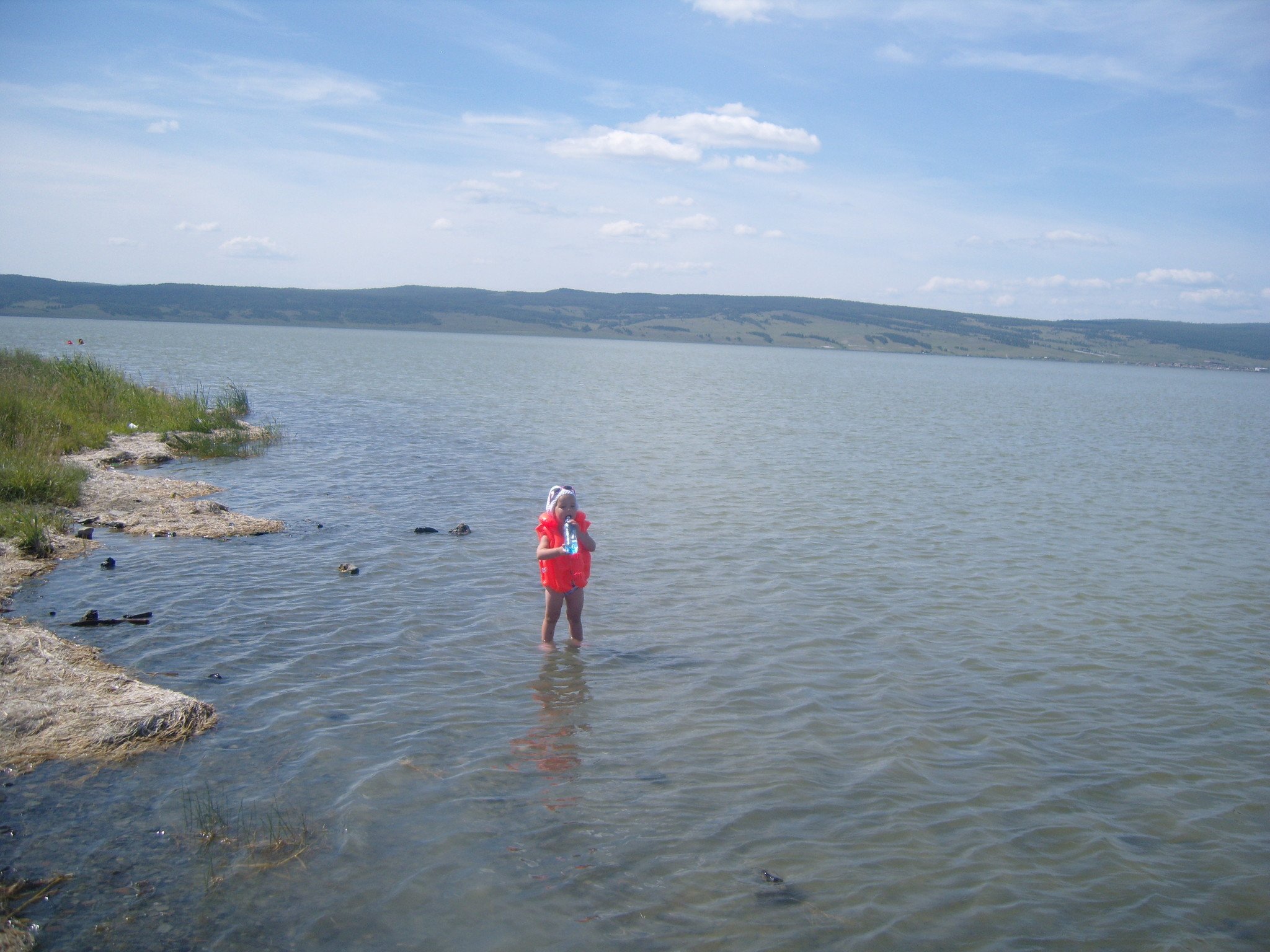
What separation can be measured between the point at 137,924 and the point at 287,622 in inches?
199

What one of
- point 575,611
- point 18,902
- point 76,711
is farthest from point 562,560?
point 18,902

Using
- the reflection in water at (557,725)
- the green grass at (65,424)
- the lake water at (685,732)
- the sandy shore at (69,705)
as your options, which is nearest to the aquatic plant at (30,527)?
the green grass at (65,424)

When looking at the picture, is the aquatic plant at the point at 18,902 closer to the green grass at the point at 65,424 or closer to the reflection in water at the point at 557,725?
the reflection in water at the point at 557,725

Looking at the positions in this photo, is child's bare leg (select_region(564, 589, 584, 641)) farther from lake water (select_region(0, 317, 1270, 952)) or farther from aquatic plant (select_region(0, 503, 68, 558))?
aquatic plant (select_region(0, 503, 68, 558))

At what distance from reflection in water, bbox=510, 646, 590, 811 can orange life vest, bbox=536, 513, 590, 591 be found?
30.2 inches

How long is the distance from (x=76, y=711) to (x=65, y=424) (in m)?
15.5

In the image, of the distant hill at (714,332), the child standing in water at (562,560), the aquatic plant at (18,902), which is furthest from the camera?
the distant hill at (714,332)

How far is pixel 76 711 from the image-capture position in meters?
6.64

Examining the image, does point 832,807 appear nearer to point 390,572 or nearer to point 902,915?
point 902,915

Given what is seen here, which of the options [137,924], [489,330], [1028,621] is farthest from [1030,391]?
[489,330]

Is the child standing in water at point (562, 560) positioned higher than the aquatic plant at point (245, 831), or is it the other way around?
the child standing in water at point (562, 560)

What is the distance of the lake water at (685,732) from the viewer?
5.13 m

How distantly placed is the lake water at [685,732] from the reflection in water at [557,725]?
36 mm

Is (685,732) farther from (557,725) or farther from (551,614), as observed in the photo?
(551,614)
